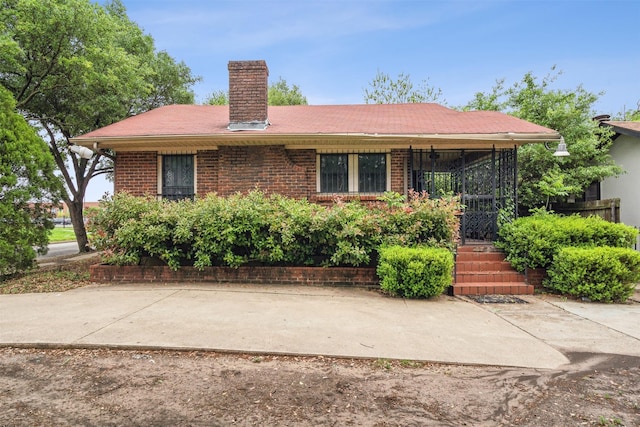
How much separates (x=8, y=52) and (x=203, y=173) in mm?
5941

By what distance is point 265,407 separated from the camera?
2523 millimetres

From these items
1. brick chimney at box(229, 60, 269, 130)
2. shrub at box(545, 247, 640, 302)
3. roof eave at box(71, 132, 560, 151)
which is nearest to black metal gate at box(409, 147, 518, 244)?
roof eave at box(71, 132, 560, 151)

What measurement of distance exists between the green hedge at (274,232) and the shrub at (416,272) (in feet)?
2.09

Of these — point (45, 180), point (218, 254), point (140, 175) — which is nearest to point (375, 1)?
point (140, 175)

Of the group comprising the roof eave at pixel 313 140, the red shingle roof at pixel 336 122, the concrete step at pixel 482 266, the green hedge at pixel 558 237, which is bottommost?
the concrete step at pixel 482 266

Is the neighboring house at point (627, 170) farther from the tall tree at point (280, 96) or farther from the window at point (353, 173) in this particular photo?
the tall tree at point (280, 96)

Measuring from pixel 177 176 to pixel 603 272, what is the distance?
8.97 metres

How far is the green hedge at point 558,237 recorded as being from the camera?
21.9 feet

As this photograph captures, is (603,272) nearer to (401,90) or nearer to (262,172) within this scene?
(262,172)

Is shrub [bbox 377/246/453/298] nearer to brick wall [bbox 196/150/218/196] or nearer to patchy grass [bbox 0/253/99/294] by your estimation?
brick wall [bbox 196/150/218/196]

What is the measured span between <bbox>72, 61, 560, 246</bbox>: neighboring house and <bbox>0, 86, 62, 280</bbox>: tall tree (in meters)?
1.07

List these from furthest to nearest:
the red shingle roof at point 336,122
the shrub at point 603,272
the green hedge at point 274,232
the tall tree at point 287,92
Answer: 1. the tall tree at point 287,92
2. the red shingle roof at point 336,122
3. the green hedge at point 274,232
4. the shrub at point 603,272

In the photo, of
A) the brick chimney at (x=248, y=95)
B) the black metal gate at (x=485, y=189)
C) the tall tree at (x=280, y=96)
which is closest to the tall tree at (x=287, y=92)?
the tall tree at (x=280, y=96)

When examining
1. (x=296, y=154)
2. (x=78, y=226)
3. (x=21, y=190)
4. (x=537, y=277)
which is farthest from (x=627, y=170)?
(x=78, y=226)
